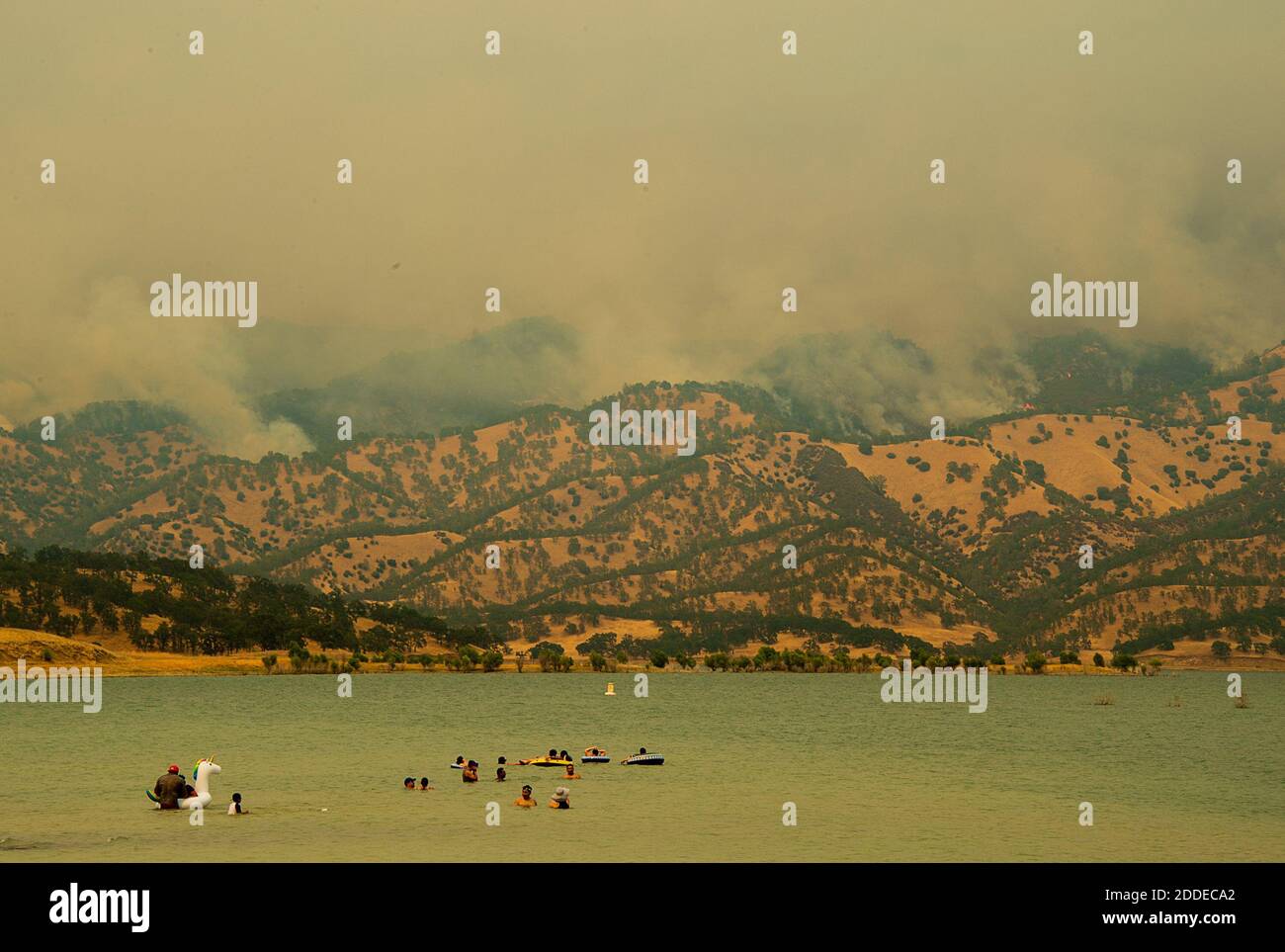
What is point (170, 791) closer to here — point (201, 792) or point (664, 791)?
point (201, 792)

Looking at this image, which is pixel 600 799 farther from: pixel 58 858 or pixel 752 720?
pixel 752 720

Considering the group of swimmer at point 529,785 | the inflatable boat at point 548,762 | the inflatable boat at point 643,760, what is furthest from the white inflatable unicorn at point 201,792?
the inflatable boat at point 643,760

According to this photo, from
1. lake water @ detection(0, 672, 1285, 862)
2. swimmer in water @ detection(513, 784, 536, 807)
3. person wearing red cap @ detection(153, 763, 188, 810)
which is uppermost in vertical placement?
person wearing red cap @ detection(153, 763, 188, 810)

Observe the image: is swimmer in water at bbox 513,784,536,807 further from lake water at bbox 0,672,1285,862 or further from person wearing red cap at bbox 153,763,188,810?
person wearing red cap at bbox 153,763,188,810

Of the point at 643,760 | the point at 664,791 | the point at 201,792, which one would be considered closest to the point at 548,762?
the point at 643,760

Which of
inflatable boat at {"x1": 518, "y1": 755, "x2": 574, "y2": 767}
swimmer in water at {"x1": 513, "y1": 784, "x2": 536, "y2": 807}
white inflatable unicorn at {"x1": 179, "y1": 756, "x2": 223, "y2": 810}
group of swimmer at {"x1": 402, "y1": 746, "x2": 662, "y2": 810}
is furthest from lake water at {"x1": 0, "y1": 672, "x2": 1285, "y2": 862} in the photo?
inflatable boat at {"x1": 518, "y1": 755, "x2": 574, "y2": 767}
